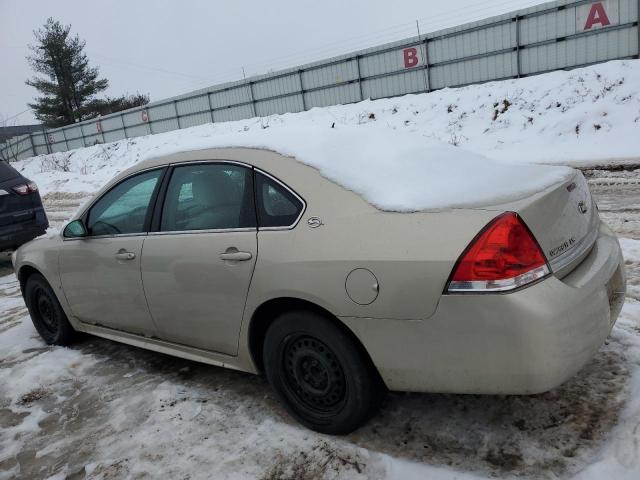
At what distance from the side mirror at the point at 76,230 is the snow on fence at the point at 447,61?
654 inches

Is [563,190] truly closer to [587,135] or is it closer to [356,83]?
[587,135]

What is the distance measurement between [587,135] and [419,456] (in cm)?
1271

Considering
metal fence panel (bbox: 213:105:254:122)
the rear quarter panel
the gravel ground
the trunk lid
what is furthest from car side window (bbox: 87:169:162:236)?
metal fence panel (bbox: 213:105:254:122)

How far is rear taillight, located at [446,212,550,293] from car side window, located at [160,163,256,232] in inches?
46.2

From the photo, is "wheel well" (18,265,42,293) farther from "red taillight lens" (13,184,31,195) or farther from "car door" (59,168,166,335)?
"red taillight lens" (13,184,31,195)

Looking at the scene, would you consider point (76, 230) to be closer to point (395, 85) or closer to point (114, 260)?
point (114, 260)

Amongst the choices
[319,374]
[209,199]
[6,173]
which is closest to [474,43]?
[6,173]

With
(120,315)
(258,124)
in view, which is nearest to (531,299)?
(120,315)

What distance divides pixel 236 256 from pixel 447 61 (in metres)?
17.9

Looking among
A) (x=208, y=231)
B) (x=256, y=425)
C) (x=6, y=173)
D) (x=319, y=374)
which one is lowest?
(x=256, y=425)

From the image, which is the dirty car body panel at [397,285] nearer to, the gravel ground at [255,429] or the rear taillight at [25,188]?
the gravel ground at [255,429]

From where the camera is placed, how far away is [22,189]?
7527mm

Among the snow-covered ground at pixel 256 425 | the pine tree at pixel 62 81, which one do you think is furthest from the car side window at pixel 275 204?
the pine tree at pixel 62 81

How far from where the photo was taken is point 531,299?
2.04m
